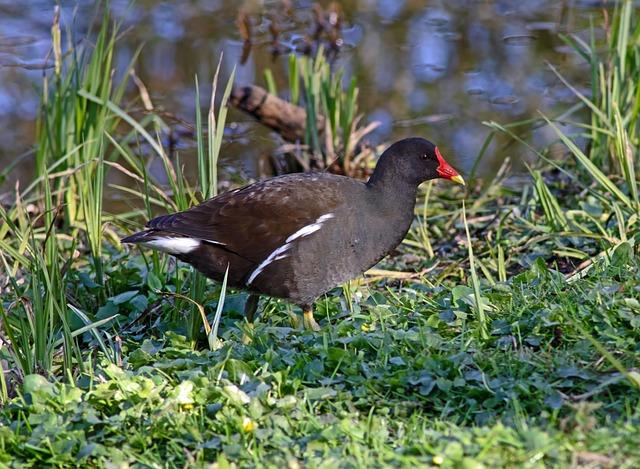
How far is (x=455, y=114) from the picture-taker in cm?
833

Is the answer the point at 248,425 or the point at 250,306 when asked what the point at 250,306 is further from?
the point at 248,425

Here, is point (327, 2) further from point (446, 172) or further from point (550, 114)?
point (446, 172)

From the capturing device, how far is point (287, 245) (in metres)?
4.35

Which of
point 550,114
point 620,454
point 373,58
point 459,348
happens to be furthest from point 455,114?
point 620,454

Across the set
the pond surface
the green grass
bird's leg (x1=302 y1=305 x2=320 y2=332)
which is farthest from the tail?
the pond surface

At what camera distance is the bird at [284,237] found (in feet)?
14.1

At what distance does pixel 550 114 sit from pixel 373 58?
2.09 metres

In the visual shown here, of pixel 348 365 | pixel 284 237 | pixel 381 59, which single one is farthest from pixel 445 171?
pixel 381 59

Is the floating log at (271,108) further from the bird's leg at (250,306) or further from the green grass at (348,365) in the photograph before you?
the bird's leg at (250,306)

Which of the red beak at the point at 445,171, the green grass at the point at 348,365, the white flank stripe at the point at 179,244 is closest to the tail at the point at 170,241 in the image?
the white flank stripe at the point at 179,244

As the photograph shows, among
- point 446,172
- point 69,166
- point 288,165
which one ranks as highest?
point 446,172

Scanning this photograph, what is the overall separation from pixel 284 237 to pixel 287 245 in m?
0.04

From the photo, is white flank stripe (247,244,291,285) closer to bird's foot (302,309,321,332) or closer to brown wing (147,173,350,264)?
brown wing (147,173,350,264)

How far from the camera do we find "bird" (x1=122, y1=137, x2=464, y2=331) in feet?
14.1
